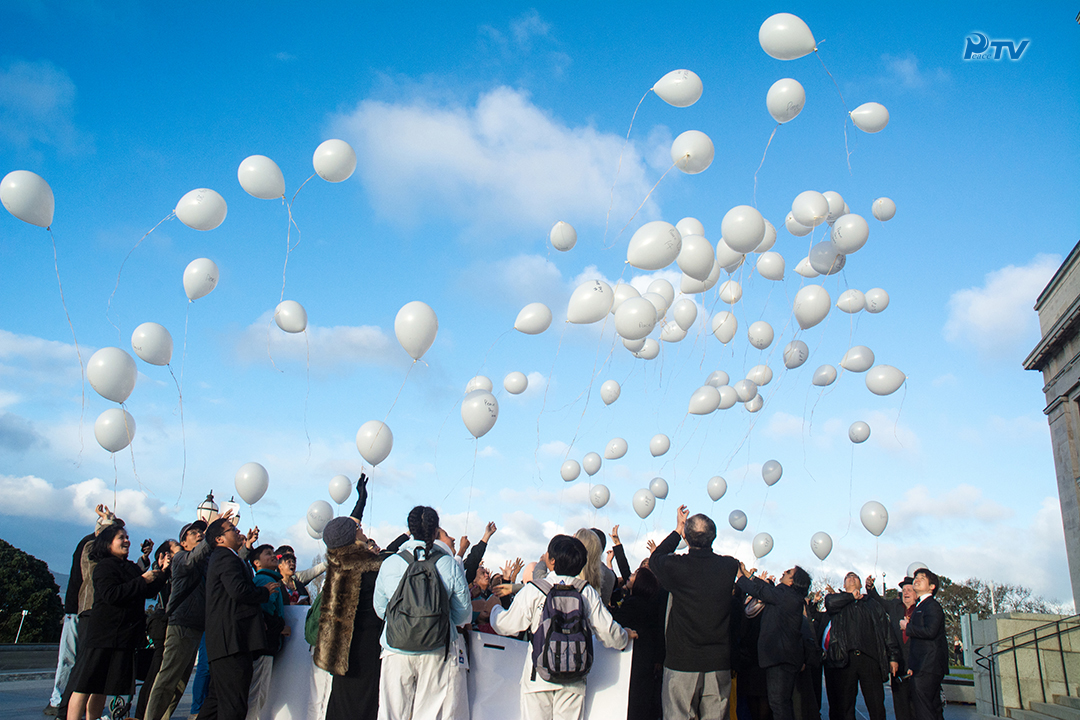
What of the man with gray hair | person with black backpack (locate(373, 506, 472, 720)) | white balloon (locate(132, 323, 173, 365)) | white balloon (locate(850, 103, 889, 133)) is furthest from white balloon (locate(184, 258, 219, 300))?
white balloon (locate(850, 103, 889, 133))

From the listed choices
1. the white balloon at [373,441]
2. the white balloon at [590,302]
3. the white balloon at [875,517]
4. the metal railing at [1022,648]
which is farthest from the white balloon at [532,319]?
the metal railing at [1022,648]

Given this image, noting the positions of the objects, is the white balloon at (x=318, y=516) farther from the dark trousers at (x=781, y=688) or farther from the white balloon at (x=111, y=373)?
the dark trousers at (x=781, y=688)

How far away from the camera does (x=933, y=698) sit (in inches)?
257

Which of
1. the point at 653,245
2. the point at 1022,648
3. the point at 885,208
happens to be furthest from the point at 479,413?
the point at 1022,648

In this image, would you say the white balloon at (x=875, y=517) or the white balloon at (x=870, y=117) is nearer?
the white balloon at (x=870, y=117)

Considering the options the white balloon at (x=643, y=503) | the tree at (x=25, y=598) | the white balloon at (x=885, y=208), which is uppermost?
the white balloon at (x=885, y=208)

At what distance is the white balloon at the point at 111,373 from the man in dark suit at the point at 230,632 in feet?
10.1

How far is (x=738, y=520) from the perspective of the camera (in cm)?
1228

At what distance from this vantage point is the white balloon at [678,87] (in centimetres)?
816

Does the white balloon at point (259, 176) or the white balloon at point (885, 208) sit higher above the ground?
the white balloon at point (885, 208)

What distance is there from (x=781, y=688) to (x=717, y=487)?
21.1ft

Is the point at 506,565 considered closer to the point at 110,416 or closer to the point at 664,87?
the point at 110,416

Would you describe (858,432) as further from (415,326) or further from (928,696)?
(415,326)

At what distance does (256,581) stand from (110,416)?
11.3 feet
